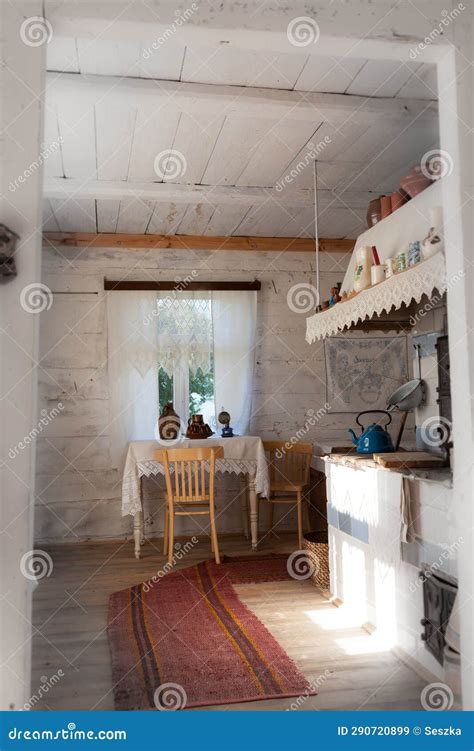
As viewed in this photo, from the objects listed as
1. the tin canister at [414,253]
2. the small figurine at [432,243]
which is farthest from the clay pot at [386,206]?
the small figurine at [432,243]

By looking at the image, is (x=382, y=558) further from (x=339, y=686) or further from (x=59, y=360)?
(x=59, y=360)

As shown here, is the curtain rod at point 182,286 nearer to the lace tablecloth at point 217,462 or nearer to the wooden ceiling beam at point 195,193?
the wooden ceiling beam at point 195,193

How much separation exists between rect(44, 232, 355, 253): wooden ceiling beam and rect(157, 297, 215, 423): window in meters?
0.54

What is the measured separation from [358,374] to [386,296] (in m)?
3.39

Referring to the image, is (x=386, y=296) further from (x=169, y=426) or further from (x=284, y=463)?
(x=284, y=463)

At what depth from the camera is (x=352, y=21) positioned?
8.34 ft

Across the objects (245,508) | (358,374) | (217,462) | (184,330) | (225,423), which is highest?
(184,330)

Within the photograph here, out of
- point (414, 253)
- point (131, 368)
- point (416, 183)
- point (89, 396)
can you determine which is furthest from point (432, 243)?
point (89, 396)

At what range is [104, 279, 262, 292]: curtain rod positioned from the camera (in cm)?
612

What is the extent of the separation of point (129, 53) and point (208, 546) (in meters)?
4.05

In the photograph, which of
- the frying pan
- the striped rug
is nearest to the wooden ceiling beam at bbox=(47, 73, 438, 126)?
the frying pan

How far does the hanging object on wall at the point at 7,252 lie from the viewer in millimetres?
2178

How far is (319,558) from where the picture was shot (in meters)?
4.35

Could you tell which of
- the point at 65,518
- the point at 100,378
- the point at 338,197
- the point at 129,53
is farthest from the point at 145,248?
the point at 129,53
